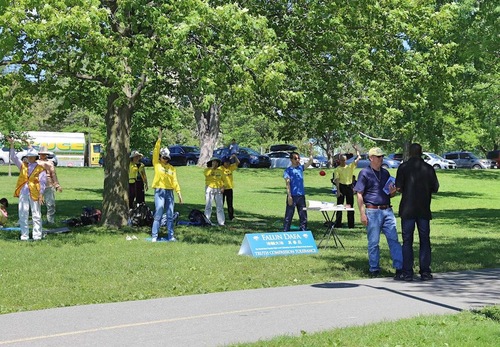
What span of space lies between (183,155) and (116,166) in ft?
126

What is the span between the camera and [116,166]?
19.9m

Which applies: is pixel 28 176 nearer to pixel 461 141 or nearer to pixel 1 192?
pixel 1 192

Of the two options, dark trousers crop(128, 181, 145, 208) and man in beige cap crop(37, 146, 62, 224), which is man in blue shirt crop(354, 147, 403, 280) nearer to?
man in beige cap crop(37, 146, 62, 224)

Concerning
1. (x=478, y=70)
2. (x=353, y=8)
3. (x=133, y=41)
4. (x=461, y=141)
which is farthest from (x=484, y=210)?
(x=461, y=141)

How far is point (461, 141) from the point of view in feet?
253

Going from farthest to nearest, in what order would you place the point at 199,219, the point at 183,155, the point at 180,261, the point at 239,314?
the point at 183,155
the point at 199,219
the point at 180,261
the point at 239,314

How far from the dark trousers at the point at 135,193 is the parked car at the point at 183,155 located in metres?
35.1

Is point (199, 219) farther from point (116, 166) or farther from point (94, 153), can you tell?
point (94, 153)

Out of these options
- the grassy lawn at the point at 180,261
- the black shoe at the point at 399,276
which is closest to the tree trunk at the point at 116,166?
the grassy lawn at the point at 180,261

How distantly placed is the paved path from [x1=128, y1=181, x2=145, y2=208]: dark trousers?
10.9m

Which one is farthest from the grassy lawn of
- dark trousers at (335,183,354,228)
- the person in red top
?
dark trousers at (335,183,354,228)

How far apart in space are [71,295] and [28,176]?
6316 mm

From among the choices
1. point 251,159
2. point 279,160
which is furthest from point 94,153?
point 251,159

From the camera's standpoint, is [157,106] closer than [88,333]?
No
